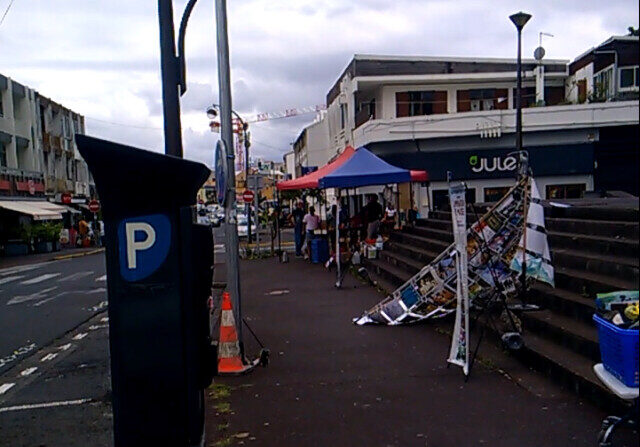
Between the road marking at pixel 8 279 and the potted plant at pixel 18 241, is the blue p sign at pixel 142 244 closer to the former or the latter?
the road marking at pixel 8 279

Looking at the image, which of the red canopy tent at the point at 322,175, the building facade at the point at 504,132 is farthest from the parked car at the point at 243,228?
the red canopy tent at the point at 322,175

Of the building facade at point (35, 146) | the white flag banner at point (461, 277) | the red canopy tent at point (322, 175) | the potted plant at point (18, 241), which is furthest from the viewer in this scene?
the building facade at point (35, 146)

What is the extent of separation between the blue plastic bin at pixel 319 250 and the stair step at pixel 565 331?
12.4 m

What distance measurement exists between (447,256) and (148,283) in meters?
5.29

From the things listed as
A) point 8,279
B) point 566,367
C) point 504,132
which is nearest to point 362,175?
point 566,367

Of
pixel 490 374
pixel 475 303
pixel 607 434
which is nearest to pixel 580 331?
pixel 490 374

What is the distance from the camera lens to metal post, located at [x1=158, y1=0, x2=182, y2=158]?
6875 millimetres

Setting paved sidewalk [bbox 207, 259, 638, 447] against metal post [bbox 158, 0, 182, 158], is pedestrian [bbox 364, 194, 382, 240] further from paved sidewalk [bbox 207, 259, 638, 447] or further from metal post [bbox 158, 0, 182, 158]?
metal post [bbox 158, 0, 182, 158]

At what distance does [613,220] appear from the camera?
8.33 meters

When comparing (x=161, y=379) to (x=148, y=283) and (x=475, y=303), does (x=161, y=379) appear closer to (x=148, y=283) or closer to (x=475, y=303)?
(x=148, y=283)

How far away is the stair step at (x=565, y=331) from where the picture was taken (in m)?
5.77

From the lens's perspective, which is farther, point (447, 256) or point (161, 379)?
point (447, 256)

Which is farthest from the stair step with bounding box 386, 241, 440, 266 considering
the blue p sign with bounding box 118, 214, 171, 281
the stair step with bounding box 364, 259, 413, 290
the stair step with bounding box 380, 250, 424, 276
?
the blue p sign with bounding box 118, 214, 171, 281

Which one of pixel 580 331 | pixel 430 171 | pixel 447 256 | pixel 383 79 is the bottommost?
pixel 580 331
